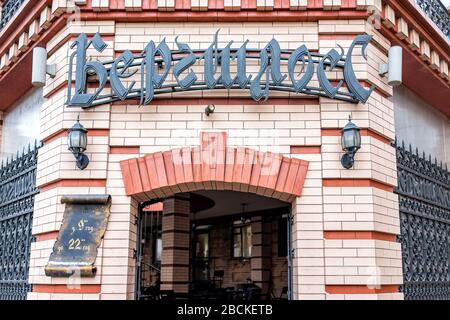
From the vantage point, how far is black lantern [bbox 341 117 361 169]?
19.8 ft

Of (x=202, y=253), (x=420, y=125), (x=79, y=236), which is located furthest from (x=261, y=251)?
(x=79, y=236)

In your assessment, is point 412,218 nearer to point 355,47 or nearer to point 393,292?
point 393,292

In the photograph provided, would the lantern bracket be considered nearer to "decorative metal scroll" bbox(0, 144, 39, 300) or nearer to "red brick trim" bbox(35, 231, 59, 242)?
"red brick trim" bbox(35, 231, 59, 242)

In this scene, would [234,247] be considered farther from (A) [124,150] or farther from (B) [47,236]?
(A) [124,150]

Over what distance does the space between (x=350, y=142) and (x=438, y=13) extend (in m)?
3.98

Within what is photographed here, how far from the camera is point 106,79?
20.9 feet

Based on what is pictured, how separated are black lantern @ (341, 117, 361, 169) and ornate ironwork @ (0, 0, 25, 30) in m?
5.45

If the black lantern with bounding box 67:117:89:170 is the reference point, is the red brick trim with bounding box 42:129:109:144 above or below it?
above

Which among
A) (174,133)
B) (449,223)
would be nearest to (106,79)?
(174,133)

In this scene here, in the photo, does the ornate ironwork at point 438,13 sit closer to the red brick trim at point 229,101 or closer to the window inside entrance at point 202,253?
the red brick trim at point 229,101

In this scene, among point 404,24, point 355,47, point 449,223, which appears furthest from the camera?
point 449,223

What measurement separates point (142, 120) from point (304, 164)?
2.08 metres

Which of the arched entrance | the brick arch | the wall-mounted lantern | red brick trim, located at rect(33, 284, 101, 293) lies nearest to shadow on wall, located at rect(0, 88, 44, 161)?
the arched entrance

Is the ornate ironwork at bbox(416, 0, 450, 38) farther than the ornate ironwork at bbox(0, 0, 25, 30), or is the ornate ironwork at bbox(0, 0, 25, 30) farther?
the ornate ironwork at bbox(0, 0, 25, 30)
